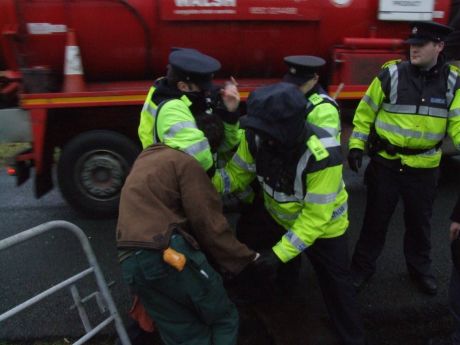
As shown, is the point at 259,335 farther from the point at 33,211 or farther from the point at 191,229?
the point at 33,211

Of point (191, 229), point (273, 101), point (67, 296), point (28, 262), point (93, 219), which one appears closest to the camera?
point (273, 101)

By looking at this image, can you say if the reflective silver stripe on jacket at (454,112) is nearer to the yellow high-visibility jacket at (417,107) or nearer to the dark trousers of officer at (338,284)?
the yellow high-visibility jacket at (417,107)

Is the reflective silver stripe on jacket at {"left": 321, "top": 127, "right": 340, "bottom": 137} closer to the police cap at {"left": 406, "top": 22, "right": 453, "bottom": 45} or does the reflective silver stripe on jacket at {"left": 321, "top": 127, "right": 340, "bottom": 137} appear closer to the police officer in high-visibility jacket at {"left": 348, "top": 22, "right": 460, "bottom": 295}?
the police officer in high-visibility jacket at {"left": 348, "top": 22, "right": 460, "bottom": 295}

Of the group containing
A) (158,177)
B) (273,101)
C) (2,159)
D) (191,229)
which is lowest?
(2,159)

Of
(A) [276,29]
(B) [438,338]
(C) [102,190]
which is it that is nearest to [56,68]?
(C) [102,190]

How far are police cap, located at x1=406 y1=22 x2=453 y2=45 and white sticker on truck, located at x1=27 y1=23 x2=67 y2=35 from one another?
285 centimetres

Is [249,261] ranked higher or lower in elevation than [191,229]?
lower

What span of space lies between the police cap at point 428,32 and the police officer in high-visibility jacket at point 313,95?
1.92 ft

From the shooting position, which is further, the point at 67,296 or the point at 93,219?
the point at 93,219

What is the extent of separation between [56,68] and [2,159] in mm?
2745

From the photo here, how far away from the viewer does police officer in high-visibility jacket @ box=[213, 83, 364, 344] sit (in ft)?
6.44

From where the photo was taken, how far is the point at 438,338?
9.14 ft

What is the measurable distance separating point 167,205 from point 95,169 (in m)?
2.49

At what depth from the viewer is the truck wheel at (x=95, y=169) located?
13.6 ft
